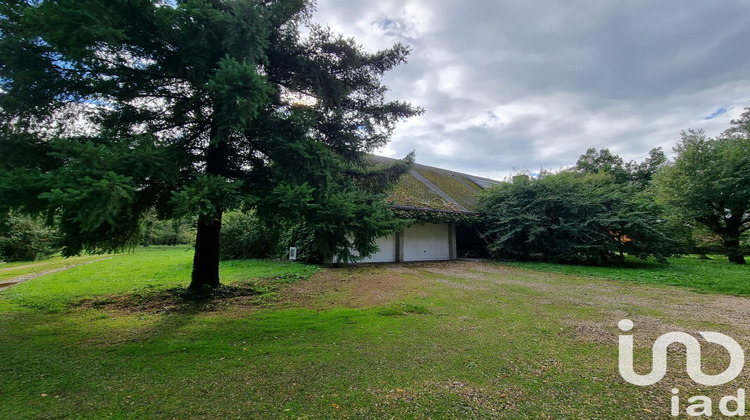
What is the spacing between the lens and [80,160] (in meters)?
3.06

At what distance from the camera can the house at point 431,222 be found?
13.9 m

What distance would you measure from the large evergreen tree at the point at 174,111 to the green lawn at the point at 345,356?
1.46 metres

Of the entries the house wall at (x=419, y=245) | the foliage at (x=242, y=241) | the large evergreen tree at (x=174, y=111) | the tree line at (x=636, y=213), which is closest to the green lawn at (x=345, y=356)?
the large evergreen tree at (x=174, y=111)

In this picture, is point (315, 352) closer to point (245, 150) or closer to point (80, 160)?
point (80, 160)

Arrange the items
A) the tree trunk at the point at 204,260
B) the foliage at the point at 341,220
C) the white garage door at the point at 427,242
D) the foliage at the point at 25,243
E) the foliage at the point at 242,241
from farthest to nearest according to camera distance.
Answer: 1. the white garage door at the point at 427,242
2. the foliage at the point at 242,241
3. the foliage at the point at 25,243
4. the tree trunk at the point at 204,260
5. the foliage at the point at 341,220

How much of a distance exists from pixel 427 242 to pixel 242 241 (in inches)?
370

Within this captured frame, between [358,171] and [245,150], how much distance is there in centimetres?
240

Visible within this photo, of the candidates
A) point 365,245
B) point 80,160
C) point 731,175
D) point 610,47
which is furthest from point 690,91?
point 80,160

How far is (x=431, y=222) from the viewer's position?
14.3 metres

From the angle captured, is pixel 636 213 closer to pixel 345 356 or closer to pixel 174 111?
pixel 345 356

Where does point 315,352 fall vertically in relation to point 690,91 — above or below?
below

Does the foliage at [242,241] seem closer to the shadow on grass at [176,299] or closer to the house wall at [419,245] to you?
the house wall at [419,245]

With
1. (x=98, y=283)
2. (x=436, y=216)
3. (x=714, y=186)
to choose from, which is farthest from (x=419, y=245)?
(x=714, y=186)

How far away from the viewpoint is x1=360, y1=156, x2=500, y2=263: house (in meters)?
13.9
